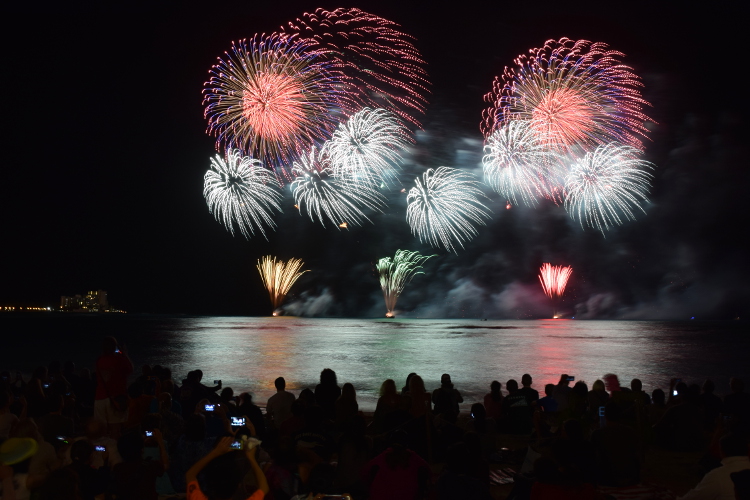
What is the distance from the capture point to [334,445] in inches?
297

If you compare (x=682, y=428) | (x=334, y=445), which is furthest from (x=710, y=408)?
(x=334, y=445)

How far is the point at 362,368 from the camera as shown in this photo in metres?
33.9

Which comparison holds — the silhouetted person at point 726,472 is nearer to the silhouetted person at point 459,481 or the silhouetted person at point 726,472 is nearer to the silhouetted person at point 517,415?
the silhouetted person at point 459,481

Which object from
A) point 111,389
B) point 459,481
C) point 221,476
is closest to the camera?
point 221,476

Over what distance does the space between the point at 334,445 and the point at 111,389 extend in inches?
190

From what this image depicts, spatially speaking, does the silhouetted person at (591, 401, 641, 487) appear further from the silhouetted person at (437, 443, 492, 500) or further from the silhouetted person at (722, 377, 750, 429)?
the silhouetted person at (722, 377, 750, 429)

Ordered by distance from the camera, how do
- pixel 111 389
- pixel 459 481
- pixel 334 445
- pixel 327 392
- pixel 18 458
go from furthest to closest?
pixel 327 392 → pixel 111 389 → pixel 334 445 → pixel 18 458 → pixel 459 481

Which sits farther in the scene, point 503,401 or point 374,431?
point 503,401

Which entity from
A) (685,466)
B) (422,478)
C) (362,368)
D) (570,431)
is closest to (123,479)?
(422,478)

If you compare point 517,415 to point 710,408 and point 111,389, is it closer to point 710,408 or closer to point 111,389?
point 710,408

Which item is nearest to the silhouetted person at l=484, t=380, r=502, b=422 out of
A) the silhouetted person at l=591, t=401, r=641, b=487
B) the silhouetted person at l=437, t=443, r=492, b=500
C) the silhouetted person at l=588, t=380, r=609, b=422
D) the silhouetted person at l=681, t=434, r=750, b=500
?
the silhouetted person at l=588, t=380, r=609, b=422

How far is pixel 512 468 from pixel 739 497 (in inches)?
197

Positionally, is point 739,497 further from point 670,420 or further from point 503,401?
point 503,401

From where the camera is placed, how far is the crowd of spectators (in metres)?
5.12
